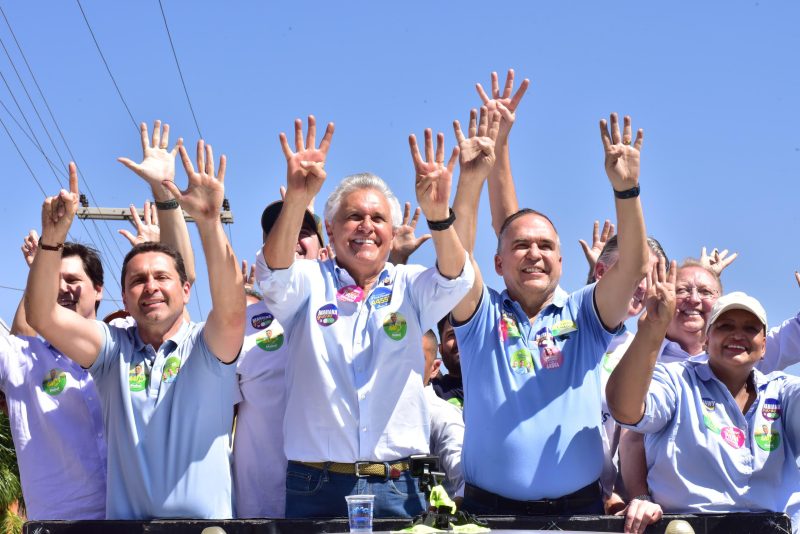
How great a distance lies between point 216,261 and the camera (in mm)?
4395

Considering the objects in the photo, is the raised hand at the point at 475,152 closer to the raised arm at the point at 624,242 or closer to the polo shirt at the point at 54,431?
the raised arm at the point at 624,242

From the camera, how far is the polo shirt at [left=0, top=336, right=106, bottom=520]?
15.9ft

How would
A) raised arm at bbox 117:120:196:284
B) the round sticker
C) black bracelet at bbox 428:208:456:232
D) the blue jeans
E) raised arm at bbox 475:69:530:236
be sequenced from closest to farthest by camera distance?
1. the blue jeans
2. black bracelet at bbox 428:208:456:232
3. the round sticker
4. raised arm at bbox 117:120:196:284
5. raised arm at bbox 475:69:530:236

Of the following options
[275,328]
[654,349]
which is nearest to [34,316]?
[275,328]

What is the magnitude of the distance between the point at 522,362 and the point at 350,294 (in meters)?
0.86

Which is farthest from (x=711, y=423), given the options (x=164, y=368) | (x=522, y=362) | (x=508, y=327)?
(x=164, y=368)

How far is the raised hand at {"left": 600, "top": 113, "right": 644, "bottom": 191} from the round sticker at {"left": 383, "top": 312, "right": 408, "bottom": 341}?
121 cm

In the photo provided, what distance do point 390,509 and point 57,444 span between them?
1654mm

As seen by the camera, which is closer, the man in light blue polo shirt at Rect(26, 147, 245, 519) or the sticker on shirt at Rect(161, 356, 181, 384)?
the man in light blue polo shirt at Rect(26, 147, 245, 519)

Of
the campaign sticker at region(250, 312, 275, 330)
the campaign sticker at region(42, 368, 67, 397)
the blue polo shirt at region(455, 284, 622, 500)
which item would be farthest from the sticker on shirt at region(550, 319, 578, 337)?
the campaign sticker at region(42, 368, 67, 397)

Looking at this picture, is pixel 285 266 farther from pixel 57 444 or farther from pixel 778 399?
pixel 778 399

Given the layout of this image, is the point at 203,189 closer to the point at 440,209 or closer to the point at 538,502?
the point at 440,209

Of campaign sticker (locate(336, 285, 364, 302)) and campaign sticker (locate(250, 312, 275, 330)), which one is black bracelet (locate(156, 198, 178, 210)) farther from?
campaign sticker (locate(336, 285, 364, 302))

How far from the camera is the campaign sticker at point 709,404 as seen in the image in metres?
4.79
